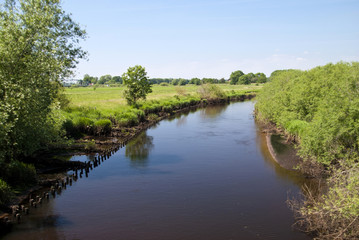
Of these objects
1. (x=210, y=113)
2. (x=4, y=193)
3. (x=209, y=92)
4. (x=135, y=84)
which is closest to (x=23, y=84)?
(x=4, y=193)

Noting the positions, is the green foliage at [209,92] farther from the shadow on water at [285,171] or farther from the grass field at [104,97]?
the shadow on water at [285,171]

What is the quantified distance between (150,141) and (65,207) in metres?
24.9

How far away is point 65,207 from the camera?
21750 mm

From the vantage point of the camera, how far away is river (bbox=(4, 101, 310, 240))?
60.8ft

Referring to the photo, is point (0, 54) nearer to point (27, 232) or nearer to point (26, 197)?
point (26, 197)

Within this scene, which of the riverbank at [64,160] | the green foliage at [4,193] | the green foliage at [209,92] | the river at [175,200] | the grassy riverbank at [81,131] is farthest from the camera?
the green foliage at [209,92]

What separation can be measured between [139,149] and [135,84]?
3032 centimetres

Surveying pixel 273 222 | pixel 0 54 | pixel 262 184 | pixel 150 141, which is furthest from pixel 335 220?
pixel 150 141

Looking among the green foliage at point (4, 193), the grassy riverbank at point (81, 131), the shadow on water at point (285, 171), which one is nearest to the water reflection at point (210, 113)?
the grassy riverbank at point (81, 131)

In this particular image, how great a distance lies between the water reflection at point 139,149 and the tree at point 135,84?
1995 centimetres

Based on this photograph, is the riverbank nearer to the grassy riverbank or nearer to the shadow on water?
the grassy riverbank

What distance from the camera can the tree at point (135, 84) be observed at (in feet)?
224

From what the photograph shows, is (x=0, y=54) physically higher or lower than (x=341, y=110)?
higher

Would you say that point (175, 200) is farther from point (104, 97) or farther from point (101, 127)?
point (104, 97)
